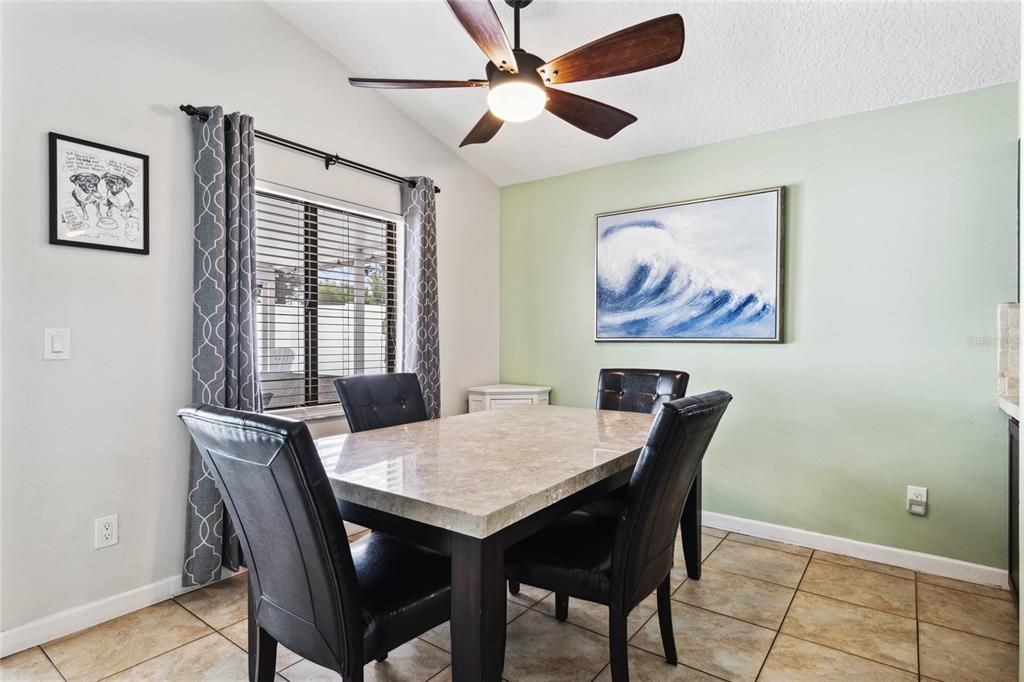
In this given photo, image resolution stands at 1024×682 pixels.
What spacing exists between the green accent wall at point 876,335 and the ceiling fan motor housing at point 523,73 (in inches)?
59.0

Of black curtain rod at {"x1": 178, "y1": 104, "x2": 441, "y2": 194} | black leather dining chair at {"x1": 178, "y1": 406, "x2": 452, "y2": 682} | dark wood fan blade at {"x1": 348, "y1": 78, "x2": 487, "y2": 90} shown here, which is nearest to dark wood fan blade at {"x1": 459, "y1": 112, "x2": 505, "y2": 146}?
dark wood fan blade at {"x1": 348, "y1": 78, "x2": 487, "y2": 90}

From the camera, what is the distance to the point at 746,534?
10.6 ft

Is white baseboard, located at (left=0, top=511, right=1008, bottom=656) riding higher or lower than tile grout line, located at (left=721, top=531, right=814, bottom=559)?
higher

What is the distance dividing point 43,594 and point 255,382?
1.09m

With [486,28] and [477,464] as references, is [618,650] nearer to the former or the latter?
[477,464]

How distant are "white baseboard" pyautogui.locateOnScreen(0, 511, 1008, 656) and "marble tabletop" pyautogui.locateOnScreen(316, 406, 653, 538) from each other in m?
1.25

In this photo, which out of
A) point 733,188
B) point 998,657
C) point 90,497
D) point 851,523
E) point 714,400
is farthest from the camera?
point 733,188

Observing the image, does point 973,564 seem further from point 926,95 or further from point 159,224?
point 159,224

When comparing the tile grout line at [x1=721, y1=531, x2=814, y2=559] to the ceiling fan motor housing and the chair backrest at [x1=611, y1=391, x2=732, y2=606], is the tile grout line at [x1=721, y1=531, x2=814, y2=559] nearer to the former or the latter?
the chair backrest at [x1=611, y1=391, x2=732, y2=606]

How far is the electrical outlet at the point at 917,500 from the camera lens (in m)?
2.70

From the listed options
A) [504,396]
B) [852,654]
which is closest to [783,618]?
[852,654]

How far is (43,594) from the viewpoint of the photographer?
2.06 metres

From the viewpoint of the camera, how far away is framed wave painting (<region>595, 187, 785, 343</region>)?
313 centimetres

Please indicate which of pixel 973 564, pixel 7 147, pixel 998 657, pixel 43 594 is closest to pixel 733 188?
pixel 973 564
